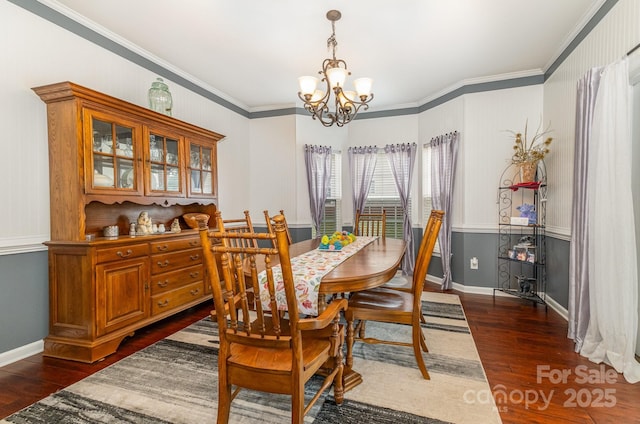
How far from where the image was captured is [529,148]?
12.3ft

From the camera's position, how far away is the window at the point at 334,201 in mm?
5094

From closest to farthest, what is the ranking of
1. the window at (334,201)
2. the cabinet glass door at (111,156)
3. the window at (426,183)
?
the cabinet glass door at (111,156)
the window at (426,183)
the window at (334,201)

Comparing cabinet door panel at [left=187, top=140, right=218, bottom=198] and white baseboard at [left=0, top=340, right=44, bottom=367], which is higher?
cabinet door panel at [left=187, top=140, right=218, bottom=198]

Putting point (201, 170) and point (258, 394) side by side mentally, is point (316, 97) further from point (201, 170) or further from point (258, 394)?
point (258, 394)

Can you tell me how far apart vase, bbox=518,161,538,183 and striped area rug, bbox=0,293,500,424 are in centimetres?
207

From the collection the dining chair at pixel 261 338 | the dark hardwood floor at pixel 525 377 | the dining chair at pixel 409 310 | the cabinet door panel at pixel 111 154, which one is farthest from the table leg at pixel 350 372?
the cabinet door panel at pixel 111 154

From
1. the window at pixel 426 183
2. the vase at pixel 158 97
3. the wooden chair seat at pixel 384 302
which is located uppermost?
the vase at pixel 158 97

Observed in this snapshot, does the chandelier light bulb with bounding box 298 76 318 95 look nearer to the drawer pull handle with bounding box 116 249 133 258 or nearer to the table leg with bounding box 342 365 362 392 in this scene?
the drawer pull handle with bounding box 116 249 133 258

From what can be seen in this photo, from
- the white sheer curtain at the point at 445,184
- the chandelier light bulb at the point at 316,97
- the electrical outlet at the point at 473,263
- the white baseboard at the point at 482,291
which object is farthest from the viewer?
the white sheer curtain at the point at 445,184

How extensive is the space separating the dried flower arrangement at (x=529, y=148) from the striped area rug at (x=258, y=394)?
88.7 inches

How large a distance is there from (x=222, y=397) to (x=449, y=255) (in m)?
3.55

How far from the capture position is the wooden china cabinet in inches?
90.7

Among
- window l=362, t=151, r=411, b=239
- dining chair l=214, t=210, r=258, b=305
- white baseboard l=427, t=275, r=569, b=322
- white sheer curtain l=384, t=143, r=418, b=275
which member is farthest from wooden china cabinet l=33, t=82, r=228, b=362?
white baseboard l=427, t=275, r=569, b=322

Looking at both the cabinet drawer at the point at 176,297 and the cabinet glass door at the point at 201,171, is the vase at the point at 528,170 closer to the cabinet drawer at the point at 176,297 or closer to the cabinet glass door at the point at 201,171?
the cabinet glass door at the point at 201,171
